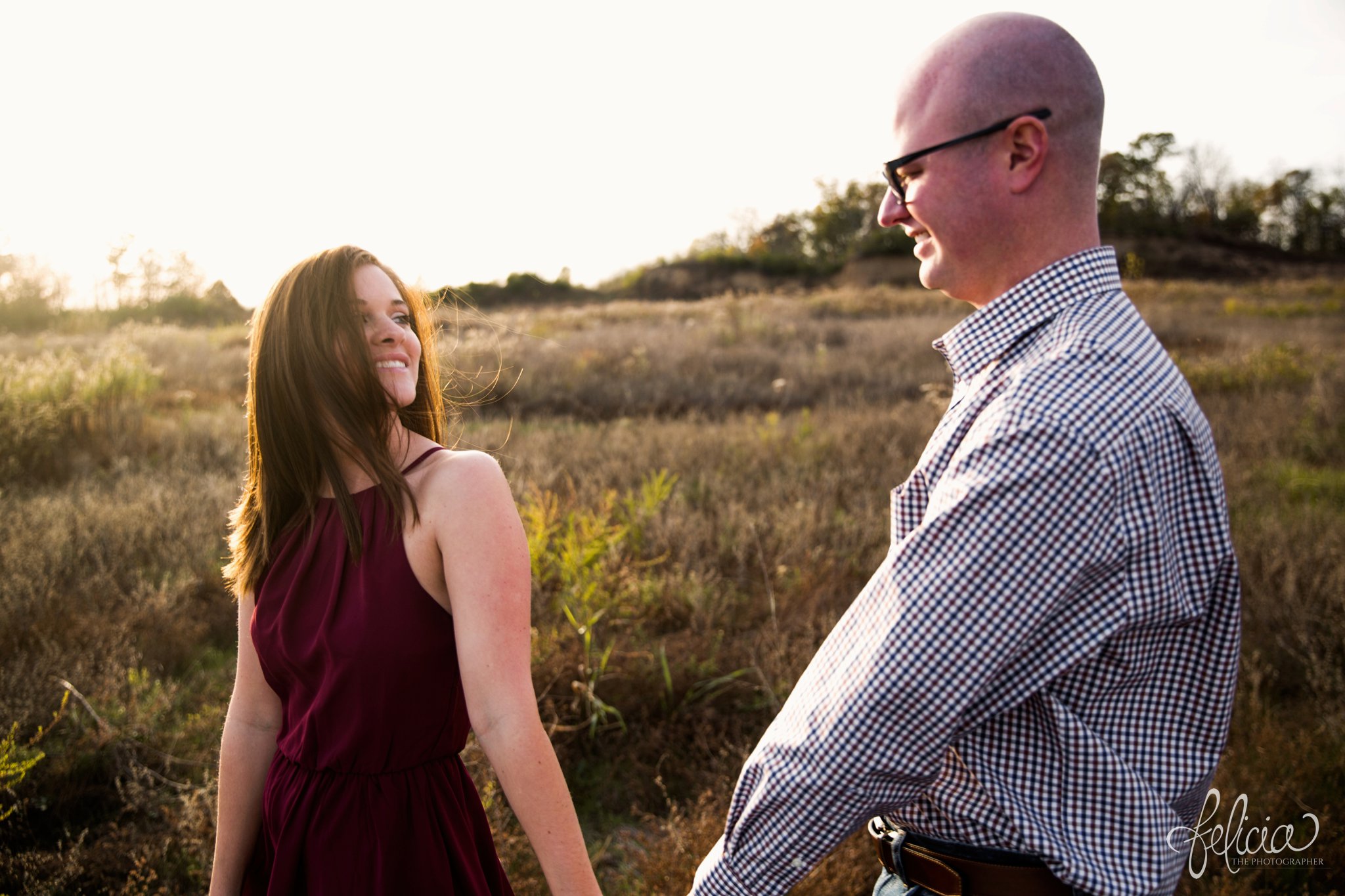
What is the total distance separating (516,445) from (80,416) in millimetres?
3977

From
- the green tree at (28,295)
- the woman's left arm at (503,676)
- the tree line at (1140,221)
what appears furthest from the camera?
the tree line at (1140,221)

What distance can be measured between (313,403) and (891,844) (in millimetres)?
1317

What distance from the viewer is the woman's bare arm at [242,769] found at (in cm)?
174

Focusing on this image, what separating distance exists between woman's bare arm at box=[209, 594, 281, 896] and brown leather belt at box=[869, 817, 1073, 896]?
4.11ft

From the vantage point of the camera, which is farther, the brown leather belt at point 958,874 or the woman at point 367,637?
the woman at point 367,637

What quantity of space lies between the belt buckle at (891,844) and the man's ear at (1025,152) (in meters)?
0.98

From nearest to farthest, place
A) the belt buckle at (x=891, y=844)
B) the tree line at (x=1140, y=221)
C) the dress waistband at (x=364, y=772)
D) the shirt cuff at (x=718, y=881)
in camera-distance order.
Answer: the shirt cuff at (x=718, y=881)
the belt buckle at (x=891, y=844)
the dress waistband at (x=364, y=772)
the tree line at (x=1140, y=221)

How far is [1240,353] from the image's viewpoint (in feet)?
40.7

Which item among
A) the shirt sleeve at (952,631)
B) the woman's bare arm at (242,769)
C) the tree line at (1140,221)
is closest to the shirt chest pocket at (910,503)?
the shirt sleeve at (952,631)

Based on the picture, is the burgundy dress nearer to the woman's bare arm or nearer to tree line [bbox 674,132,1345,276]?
the woman's bare arm

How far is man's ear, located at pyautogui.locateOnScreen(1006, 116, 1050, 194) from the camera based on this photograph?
3.93 ft

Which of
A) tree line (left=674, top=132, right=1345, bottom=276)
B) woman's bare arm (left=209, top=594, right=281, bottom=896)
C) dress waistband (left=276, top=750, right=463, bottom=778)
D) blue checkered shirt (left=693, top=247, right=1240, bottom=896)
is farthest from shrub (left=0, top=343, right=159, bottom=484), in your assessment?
tree line (left=674, top=132, right=1345, bottom=276)

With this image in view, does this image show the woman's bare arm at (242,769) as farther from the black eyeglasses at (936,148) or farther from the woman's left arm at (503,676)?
the black eyeglasses at (936,148)

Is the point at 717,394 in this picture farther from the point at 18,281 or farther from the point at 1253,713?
the point at 18,281
